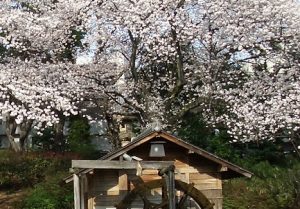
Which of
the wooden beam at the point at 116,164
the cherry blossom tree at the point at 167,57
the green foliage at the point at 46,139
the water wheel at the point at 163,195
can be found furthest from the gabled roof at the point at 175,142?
the green foliage at the point at 46,139

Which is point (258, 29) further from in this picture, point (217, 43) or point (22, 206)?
point (22, 206)

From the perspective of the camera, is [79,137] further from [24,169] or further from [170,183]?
[170,183]

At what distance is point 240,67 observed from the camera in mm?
22266

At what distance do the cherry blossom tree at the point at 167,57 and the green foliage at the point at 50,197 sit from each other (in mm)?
2321

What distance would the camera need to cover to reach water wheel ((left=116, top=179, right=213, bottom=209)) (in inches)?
477

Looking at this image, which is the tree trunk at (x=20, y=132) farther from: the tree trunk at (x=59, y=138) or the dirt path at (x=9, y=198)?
the dirt path at (x=9, y=198)

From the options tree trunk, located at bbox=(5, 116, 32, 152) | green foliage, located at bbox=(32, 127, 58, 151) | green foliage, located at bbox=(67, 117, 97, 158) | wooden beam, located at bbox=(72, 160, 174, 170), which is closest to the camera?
wooden beam, located at bbox=(72, 160, 174, 170)

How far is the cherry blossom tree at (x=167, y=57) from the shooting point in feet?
58.8

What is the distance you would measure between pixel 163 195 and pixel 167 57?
27.2 ft

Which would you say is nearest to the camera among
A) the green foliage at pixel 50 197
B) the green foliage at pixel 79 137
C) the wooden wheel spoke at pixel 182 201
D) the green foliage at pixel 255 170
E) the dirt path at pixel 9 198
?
the wooden wheel spoke at pixel 182 201

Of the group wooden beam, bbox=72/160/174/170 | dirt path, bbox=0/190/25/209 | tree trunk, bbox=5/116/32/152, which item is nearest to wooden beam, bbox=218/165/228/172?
wooden beam, bbox=72/160/174/170

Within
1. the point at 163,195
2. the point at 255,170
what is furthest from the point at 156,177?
the point at 255,170

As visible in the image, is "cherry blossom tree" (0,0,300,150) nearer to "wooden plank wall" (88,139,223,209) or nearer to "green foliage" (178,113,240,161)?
"green foliage" (178,113,240,161)

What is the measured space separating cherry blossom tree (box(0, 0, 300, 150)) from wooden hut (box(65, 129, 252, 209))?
4699mm
